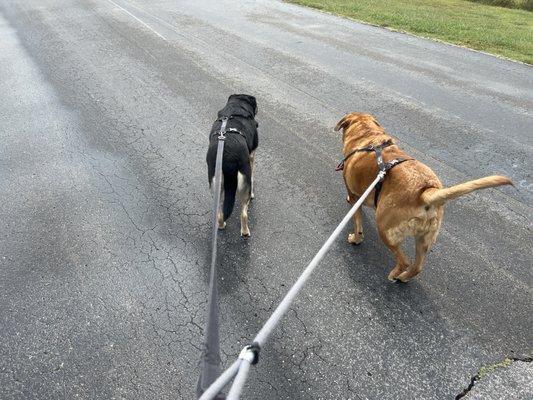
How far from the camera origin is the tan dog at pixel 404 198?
3.11m

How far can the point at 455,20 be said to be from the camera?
14148 mm

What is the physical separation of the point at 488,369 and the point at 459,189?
1401 millimetres

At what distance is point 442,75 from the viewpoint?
9.04 m

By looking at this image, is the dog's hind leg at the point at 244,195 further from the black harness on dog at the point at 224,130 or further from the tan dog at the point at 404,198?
the tan dog at the point at 404,198

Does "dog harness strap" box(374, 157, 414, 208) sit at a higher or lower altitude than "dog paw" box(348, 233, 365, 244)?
higher

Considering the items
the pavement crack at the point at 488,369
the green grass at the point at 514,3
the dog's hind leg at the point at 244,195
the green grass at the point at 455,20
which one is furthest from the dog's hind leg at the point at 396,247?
the green grass at the point at 514,3

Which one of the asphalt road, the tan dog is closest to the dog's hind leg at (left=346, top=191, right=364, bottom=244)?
the tan dog

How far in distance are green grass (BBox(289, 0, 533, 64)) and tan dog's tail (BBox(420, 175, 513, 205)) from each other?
366 inches

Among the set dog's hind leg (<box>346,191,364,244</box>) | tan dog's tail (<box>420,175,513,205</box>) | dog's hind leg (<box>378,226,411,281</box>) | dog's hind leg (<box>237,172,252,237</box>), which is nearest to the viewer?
tan dog's tail (<box>420,175,513,205</box>)

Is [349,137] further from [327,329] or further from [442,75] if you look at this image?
[442,75]

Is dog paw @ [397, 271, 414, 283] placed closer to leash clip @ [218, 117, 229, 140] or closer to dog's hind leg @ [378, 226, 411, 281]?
dog's hind leg @ [378, 226, 411, 281]

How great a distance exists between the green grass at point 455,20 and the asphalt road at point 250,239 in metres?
2.44

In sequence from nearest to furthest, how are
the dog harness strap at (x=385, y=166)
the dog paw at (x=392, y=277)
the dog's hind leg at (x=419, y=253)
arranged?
the dog's hind leg at (x=419, y=253) < the dog harness strap at (x=385, y=166) < the dog paw at (x=392, y=277)

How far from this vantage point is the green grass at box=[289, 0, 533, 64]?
11383mm
